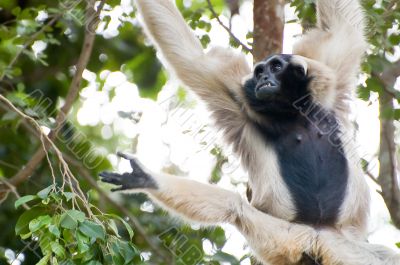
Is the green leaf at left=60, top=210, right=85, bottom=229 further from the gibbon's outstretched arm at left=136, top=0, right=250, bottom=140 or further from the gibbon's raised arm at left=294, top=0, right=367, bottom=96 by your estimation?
the gibbon's raised arm at left=294, top=0, right=367, bottom=96

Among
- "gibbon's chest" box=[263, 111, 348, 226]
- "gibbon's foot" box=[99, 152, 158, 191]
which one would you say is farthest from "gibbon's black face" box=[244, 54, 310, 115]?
"gibbon's foot" box=[99, 152, 158, 191]

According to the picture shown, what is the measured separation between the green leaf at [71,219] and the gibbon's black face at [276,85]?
2.88m

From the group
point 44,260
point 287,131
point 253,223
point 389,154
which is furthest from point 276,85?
point 44,260

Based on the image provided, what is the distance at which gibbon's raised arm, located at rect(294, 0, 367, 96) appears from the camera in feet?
25.7

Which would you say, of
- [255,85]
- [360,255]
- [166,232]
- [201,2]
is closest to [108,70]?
[201,2]

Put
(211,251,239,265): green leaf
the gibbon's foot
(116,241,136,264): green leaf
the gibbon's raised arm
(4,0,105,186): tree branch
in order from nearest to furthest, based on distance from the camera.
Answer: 1. (116,241,136,264): green leaf
2. the gibbon's foot
3. (211,251,239,265): green leaf
4. (4,0,105,186): tree branch
5. the gibbon's raised arm

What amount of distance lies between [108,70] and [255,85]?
15.1 feet

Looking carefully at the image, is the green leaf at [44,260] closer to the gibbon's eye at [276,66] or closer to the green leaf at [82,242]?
the green leaf at [82,242]

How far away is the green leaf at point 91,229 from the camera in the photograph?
197 inches

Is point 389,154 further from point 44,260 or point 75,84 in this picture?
point 44,260

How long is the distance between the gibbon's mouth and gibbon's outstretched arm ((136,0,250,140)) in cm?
37

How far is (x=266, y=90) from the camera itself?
7.34m

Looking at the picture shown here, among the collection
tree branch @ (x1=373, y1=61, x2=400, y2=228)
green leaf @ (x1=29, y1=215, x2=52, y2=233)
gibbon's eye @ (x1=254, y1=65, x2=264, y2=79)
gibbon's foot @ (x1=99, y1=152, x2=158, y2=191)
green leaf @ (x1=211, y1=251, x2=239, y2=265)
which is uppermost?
green leaf @ (x1=29, y1=215, x2=52, y2=233)

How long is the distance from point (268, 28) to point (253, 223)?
220cm
